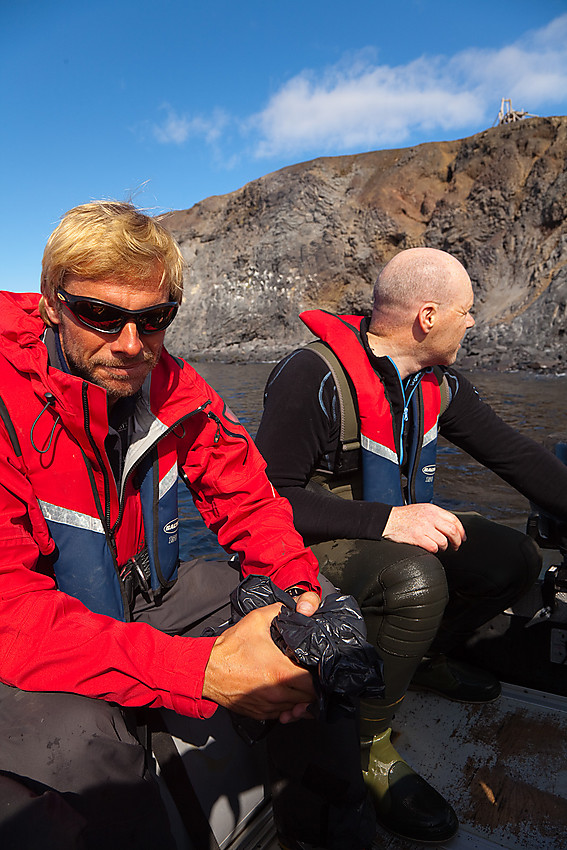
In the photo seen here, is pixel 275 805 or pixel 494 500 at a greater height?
pixel 275 805

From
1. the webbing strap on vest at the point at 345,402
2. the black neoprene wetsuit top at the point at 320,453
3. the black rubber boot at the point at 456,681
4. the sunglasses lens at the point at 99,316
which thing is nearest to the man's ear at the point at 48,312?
the sunglasses lens at the point at 99,316

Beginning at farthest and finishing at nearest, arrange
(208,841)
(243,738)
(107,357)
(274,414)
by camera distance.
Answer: (274,414) → (107,357) → (243,738) → (208,841)

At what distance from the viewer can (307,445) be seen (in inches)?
103

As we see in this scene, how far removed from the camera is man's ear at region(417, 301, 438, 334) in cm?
270

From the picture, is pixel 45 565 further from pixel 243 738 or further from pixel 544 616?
pixel 544 616

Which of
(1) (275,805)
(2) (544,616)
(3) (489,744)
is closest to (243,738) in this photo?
(1) (275,805)

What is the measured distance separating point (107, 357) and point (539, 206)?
34.4 metres

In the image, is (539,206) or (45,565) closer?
(45,565)

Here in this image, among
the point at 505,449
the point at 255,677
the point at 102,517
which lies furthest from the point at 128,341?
the point at 505,449

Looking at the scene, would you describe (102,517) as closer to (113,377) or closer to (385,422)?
(113,377)

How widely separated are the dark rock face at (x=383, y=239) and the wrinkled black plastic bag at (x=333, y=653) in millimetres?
22812

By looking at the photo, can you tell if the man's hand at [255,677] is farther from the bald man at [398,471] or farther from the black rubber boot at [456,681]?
the black rubber boot at [456,681]

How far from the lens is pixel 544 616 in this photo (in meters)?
2.73

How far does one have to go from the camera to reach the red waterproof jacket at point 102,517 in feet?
5.03
